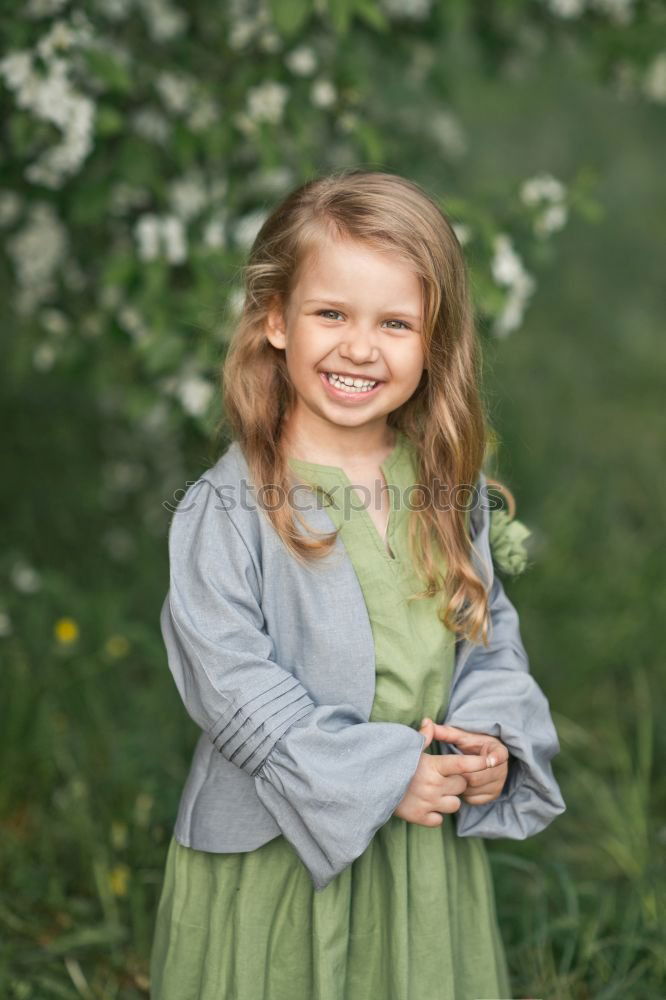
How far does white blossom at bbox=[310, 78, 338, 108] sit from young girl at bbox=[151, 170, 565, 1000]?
0.96 meters

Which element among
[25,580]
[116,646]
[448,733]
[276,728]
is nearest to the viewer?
[276,728]

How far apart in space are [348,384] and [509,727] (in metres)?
0.60

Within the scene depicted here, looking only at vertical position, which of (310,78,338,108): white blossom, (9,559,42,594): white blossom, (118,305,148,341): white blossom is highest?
(310,78,338,108): white blossom

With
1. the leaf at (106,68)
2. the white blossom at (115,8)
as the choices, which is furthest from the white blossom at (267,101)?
the white blossom at (115,8)

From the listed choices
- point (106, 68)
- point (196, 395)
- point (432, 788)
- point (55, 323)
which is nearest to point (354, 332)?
point (432, 788)

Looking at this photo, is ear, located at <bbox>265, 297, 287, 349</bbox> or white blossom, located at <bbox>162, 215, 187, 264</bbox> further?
white blossom, located at <bbox>162, 215, 187, 264</bbox>

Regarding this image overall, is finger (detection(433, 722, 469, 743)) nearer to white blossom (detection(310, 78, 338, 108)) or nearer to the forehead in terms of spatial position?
the forehead

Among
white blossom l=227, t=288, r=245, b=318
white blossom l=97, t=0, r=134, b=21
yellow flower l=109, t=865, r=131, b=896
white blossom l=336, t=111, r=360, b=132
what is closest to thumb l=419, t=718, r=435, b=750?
white blossom l=227, t=288, r=245, b=318

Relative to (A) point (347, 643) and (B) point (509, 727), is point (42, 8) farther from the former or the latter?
(B) point (509, 727)

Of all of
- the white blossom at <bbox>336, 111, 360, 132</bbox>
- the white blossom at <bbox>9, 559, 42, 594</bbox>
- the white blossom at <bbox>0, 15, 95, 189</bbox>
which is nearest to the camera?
the white blossom at <bbox>0, 15, 95, 189</bbox>

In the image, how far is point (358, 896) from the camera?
1.79m

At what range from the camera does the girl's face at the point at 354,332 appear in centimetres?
164

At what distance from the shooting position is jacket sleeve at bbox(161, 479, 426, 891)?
1.61m

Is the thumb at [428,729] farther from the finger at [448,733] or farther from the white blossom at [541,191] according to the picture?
the white blossom at [541,191]
